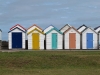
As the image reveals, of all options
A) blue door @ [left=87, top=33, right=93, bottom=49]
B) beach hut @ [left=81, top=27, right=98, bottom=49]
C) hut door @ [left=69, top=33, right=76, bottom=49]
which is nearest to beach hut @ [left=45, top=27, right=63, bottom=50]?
hut door @ [left=69, top=33, right=76, bottom=49]

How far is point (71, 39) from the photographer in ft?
126

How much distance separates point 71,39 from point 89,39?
2.60 m

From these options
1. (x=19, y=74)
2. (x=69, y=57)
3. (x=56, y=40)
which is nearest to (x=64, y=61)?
(x=69, y=57)

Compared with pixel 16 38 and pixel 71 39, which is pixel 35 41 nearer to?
pixel 16 38

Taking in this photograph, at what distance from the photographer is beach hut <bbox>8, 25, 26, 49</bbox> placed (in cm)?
3822

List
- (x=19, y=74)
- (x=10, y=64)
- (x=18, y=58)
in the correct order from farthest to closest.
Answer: (x=18, y=58)
(x=10, y=64)
(x=19, y=74)

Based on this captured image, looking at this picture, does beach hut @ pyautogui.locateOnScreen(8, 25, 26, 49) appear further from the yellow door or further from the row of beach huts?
the yellow door

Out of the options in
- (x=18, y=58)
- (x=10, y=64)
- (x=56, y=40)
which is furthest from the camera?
(x=56, y=40)

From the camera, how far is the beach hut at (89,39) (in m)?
38.9

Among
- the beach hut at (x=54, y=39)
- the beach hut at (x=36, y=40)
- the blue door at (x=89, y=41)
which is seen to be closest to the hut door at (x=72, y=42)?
the beach hut at (x=54, y=39)

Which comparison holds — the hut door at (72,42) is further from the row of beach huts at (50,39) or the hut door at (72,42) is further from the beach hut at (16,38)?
the beach hut at (16,38)

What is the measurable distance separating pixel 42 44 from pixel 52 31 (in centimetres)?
229

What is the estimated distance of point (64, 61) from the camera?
76.2 ft

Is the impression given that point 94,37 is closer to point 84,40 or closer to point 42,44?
point 84,40
